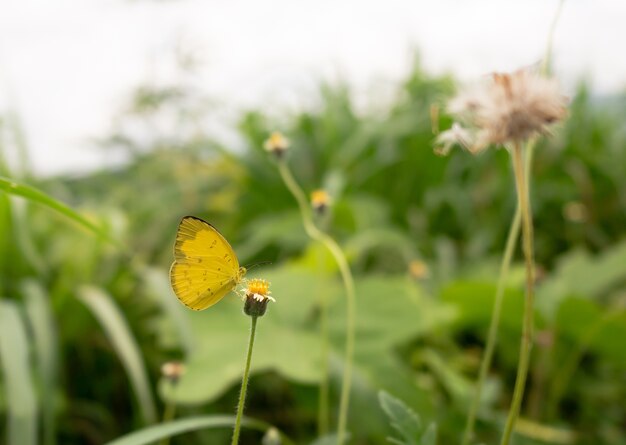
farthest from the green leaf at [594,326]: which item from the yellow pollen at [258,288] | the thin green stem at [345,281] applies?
the yellow pollen at [258,288]

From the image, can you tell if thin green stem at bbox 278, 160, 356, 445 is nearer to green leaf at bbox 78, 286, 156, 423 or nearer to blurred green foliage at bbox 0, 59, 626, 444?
blurred green foliage at bbox 0, 59, 626, 444

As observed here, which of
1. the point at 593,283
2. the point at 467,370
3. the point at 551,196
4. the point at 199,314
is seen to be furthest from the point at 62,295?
the point at 551,196

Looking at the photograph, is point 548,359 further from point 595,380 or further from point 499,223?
point 499,223

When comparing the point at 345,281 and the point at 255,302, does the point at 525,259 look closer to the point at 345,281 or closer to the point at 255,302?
the point at 255,302

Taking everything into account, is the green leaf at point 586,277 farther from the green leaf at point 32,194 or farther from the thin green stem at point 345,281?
the green leaf at point 32,194

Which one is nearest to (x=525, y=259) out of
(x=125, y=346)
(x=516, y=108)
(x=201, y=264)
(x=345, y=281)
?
(x=516, y=108)
